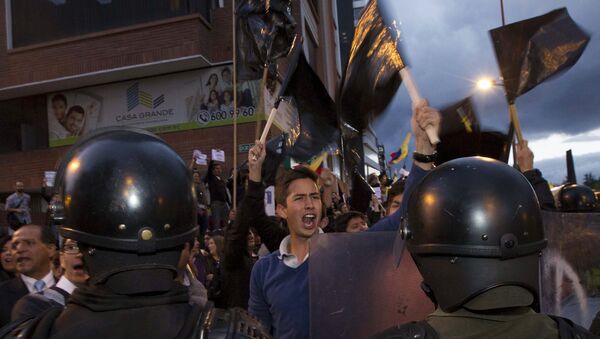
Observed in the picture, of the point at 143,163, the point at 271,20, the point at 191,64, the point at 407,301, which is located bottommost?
the point at 407,301

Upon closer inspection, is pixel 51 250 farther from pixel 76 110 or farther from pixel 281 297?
pixel 76 110

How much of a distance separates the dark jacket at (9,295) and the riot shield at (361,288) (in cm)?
253

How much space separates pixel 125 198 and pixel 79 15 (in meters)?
17.6

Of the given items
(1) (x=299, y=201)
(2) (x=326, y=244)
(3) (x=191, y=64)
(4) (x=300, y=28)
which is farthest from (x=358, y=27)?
(4) (x=300, y=28)

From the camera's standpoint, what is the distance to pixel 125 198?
165 centimetres

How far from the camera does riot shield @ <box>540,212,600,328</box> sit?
9.20 feet

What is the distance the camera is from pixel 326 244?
2627mm

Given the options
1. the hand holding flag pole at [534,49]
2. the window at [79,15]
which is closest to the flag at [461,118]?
the hand holding flag pole at [534,49]

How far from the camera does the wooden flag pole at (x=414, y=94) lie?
255cm

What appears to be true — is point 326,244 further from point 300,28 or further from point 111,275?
point 300,28

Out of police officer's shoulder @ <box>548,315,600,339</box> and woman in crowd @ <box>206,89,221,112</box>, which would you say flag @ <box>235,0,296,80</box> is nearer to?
police officer's shoulder @ <box>548,315,600,339</box>

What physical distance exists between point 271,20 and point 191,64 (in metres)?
10.5

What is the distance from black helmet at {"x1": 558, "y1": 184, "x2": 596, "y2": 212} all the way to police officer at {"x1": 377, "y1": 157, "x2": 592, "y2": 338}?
14.5ft

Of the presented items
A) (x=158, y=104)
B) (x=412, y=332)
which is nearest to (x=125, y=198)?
(x=412, y=332)
